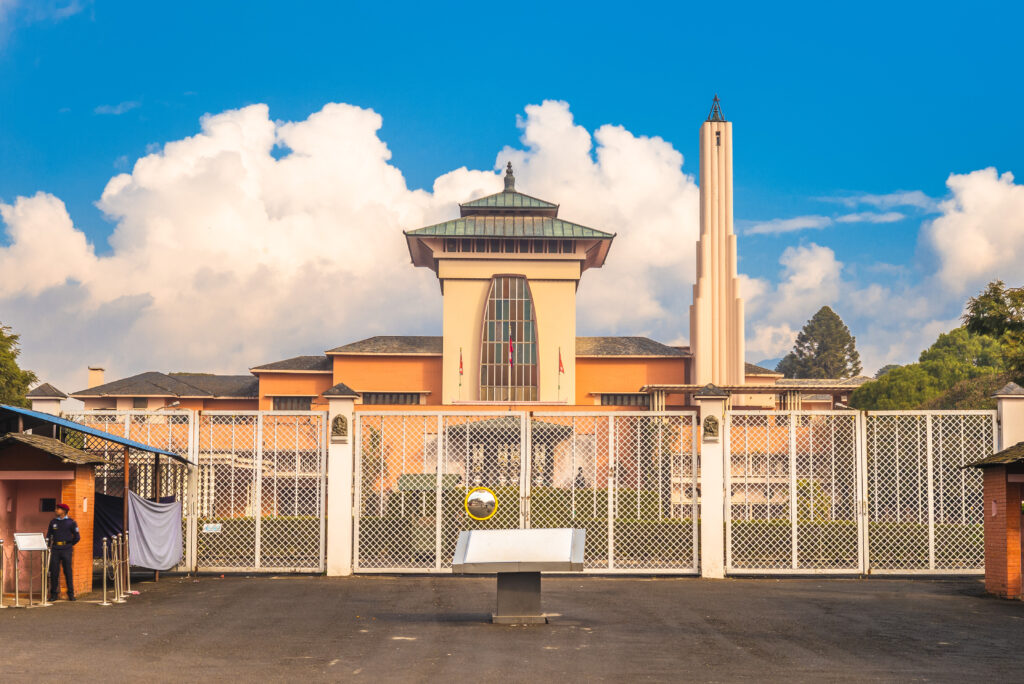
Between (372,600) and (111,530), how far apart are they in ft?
13.8

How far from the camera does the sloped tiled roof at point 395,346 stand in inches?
2297

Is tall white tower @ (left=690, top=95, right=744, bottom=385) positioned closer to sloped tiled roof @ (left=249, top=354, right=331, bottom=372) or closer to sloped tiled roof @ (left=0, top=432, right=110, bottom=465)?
sloped tiled roof @ (left=249, top=354, right=331, bottom=372)

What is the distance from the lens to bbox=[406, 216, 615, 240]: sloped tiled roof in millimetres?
57156

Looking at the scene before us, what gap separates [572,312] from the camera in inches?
2296

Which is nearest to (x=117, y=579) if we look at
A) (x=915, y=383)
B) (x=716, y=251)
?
(x=716, y=251)

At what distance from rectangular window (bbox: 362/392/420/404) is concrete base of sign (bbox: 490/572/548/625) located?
46371 millimetres

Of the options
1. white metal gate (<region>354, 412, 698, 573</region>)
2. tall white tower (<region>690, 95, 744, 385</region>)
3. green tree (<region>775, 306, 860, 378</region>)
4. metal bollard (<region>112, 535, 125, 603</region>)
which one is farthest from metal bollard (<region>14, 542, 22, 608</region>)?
green tree (<region>775, 306, 860, 378</region>)

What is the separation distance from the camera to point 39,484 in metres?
14.6

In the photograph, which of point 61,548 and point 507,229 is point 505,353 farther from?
point 61,548

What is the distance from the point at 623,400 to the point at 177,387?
78.9 ft

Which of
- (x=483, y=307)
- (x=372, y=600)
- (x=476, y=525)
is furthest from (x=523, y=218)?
(x=372, y=600)

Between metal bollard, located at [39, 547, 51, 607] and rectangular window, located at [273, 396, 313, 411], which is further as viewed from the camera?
rectangular window, located at [273, 396, 313, 411]

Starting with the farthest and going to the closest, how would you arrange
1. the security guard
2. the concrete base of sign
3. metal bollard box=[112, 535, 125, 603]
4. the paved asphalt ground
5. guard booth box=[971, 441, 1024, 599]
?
guard booth box=[971, 441, 1024, 599]
metal bollard box=[112, 535, 125, 603]
the security guard
the concrete base of sign
the paved asphalt ground

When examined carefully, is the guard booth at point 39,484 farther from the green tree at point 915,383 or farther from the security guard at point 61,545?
the green tree at point 915,383
